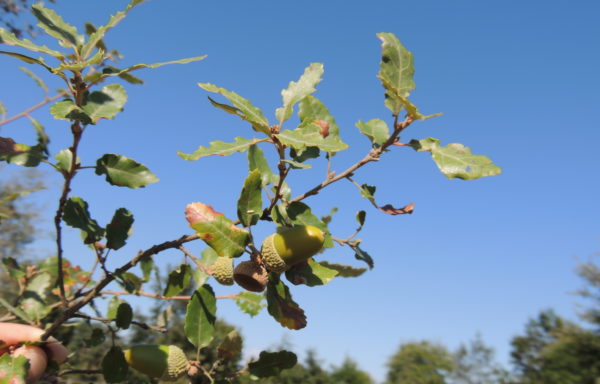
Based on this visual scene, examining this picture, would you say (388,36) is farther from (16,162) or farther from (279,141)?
(16,162)

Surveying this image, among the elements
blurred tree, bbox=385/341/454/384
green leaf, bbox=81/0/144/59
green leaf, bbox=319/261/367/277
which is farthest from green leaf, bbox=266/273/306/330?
blurred tree, bbox=385/341/454/384

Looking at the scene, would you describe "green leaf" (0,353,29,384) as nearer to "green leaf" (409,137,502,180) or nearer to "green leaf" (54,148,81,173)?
"green leaf" (54,148,81,173)

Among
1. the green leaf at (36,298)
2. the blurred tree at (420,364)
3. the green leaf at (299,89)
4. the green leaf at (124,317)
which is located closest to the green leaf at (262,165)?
the green leaf at (299,89)

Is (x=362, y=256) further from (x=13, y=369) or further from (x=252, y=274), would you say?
(x=13, y=369)

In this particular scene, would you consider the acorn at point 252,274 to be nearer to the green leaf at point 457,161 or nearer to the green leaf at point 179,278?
the green leaf at point 179,278

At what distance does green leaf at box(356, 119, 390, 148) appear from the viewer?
1095mm

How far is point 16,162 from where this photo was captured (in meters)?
1.13

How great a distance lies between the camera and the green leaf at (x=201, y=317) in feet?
3.48

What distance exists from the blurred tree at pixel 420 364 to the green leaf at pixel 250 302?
37.3 metres

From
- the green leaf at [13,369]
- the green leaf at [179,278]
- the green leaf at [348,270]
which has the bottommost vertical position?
the green leaf at [13,369]

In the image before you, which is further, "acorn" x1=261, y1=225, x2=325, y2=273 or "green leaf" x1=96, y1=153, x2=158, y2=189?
"green leaf" x1=96, y1=153, x2=158, y2=189

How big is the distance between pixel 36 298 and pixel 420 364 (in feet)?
136

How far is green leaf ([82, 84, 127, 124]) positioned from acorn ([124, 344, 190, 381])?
0.58 m

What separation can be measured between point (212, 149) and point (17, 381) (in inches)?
27.3
